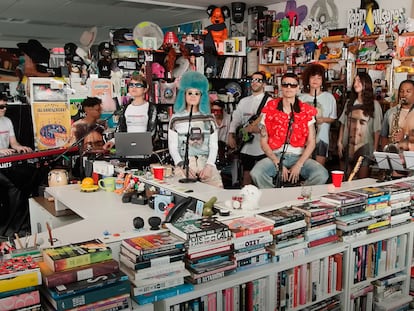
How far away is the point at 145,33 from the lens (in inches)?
245

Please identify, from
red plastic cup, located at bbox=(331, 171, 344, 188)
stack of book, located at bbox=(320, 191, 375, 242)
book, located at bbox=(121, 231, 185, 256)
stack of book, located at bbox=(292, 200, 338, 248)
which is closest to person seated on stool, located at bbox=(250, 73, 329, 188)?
red plastic cup, located at bbox=(331, 171, 344, 188)

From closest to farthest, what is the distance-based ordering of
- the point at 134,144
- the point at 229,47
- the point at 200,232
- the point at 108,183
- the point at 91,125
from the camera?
the point at 200,232
the point at 108,183
the point at 134,144
the point at 91,125
the point at 229,47

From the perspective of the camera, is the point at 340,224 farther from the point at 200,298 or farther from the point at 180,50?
the point at 180,50

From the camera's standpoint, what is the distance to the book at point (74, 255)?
1562 mm

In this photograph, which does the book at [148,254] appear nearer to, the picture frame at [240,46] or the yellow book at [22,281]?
the yellow book at [22,281]

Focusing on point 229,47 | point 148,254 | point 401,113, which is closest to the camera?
point 148,254

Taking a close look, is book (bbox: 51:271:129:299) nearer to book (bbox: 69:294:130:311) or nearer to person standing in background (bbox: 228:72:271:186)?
book (bbox: 69:294:130:311)

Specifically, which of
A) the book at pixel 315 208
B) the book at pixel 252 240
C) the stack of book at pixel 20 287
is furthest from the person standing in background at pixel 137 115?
the stack of book at pixel 20 287

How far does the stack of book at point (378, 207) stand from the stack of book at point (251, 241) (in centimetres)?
74

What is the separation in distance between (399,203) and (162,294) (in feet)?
5.34

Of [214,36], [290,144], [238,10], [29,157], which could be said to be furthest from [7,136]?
[238,10]

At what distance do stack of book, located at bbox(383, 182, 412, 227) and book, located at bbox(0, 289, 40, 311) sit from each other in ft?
6.56

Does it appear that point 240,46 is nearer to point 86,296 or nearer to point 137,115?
point 137,115

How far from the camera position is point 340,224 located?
2.34 meters
